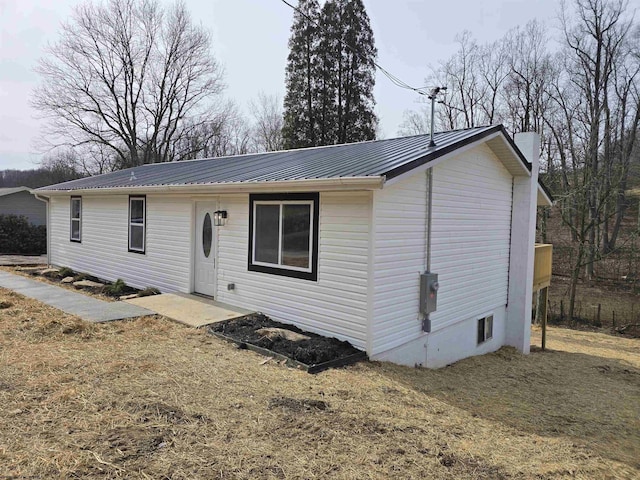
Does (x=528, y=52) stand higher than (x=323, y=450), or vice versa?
(x=528, y=52)

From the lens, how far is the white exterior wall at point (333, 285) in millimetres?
6512

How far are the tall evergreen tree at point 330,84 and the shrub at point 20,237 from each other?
1401 cm

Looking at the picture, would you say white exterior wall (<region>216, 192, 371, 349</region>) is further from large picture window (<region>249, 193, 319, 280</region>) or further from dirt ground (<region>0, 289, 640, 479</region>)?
dirt ground (<region>0, 289, 640, 479</region>)

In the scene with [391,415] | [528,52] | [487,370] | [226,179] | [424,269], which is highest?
[528,52]

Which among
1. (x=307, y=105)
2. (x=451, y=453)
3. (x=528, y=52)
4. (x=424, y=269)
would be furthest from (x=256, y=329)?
(x=528, y=52)

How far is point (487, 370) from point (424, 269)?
234 centimetres

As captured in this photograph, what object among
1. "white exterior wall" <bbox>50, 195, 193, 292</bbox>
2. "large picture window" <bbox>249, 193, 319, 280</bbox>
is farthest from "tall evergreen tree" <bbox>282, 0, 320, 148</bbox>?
"large picture window" <bbox>249, 193, 319, 280</bbox>

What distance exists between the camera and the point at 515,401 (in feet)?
20.5

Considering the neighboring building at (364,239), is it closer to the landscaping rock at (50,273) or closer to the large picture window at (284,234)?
the large picture window at (284,234)

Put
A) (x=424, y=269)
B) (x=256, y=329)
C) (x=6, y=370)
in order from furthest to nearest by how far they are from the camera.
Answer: (x=424, y=269) → (x=256, y=329) → (x=6, y=370)

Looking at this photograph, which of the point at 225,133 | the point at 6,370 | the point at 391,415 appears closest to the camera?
the point at 391,415

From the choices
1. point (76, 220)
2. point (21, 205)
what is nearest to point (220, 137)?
point (21, 205)

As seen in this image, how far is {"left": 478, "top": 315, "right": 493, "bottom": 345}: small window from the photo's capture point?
9652 millimetres

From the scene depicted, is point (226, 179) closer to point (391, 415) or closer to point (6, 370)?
point (6, 370)
